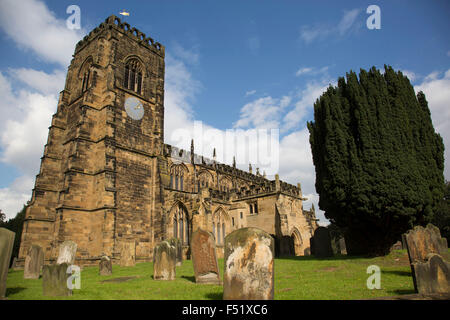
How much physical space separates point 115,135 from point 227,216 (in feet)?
39.2

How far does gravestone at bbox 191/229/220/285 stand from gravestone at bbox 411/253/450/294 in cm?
542

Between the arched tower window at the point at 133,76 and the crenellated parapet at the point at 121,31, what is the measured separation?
2469 millimetres

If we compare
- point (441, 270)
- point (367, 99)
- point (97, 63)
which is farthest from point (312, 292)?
point (97, 63)

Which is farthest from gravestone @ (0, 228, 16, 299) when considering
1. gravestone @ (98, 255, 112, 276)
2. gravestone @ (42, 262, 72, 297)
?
gravestone @ (98, 255, 112, 276)

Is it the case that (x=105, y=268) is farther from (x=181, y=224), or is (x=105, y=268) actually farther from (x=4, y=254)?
(x=181, y=224)

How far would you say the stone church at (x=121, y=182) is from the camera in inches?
720

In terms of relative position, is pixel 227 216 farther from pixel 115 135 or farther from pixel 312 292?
pixel 312 292

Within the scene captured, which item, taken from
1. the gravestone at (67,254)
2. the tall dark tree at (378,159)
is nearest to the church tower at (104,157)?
the gravestone at (67,254)

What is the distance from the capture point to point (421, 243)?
27.1ft

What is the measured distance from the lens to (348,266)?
39.9ft

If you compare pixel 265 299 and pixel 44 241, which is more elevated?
pixel 44 241

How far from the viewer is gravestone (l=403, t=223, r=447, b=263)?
785 centimetres

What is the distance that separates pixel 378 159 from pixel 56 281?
13.8 metres

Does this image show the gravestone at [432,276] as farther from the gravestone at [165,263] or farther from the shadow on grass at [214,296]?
the gravestone at [165,263]
